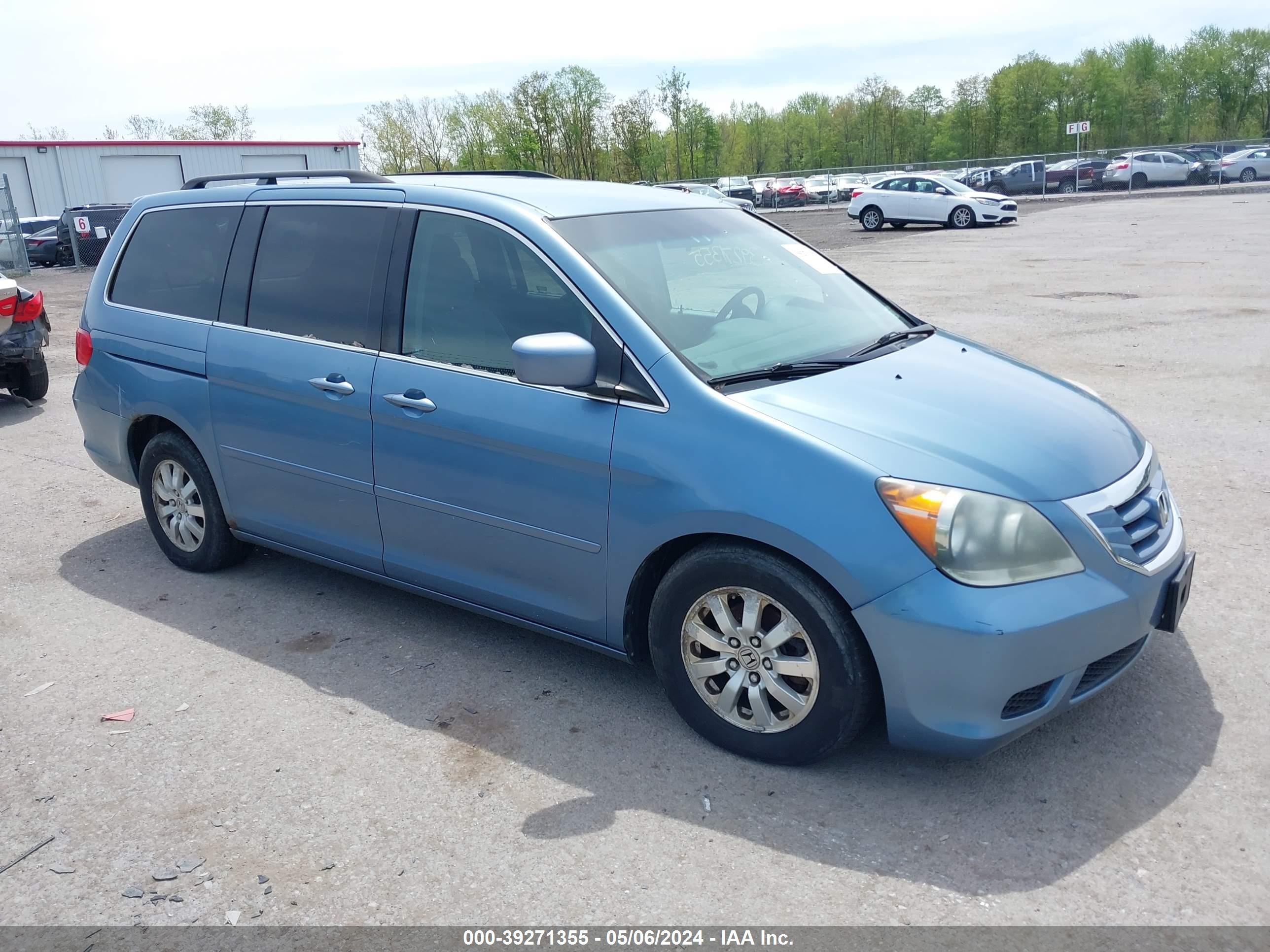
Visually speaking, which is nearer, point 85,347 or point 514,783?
point 514,783

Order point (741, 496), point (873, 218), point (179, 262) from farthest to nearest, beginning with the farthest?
point (873, 218) < point (179, 262) < point (741, 496)

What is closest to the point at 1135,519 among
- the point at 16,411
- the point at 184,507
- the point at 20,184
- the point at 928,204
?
the point at 184,507

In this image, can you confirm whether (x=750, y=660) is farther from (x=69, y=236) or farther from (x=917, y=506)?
(x=69, y=236)

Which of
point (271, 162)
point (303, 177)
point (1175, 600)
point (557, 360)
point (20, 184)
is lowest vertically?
point (1175, 600)

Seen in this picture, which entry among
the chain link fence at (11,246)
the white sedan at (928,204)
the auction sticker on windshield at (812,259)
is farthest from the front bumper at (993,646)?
the white sedan at (928,204)

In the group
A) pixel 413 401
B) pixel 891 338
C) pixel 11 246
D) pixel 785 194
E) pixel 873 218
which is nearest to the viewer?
pixel 413 401

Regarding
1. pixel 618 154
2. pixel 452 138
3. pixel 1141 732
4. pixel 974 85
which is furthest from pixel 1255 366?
pixel 974 85

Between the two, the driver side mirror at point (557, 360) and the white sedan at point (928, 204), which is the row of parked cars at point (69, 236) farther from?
the driver side mirror at point (557, 360)

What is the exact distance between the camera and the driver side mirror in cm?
366

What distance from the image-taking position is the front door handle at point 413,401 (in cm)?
420

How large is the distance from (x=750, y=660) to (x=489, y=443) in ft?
4.17

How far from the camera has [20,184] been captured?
133 feet

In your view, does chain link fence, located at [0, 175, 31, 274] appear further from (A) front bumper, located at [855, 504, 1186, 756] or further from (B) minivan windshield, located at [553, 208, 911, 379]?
(A) front bumper, located at [855, 504, 1186, 756]

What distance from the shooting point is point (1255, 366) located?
30.7 ft
